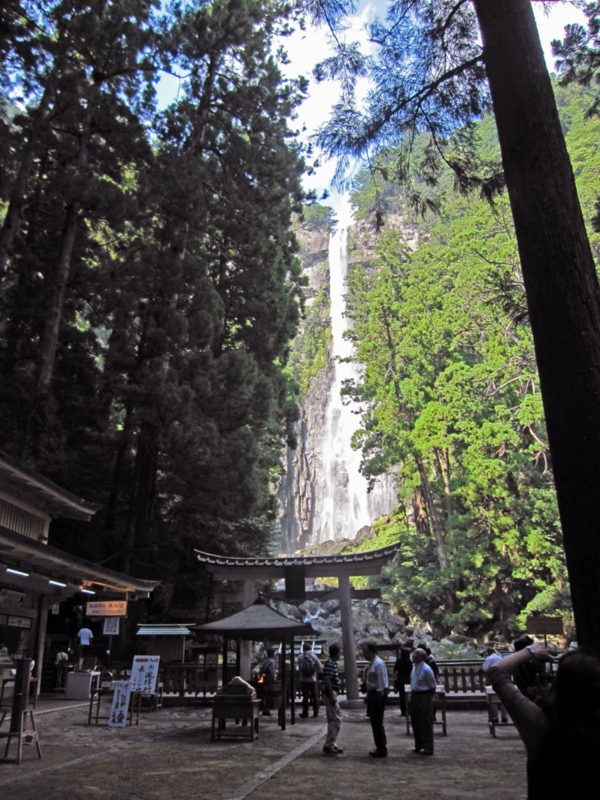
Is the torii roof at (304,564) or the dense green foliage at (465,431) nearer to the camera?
the torii roof at (304,564)

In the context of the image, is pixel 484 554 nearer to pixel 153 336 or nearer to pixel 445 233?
pixel 153 336

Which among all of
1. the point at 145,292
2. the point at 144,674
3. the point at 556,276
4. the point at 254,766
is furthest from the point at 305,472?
the point at 556,276

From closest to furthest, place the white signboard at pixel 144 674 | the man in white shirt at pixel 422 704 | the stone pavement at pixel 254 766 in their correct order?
the stone pavement at pixel 254 766, the man in white shirt at pixel 422 704, the white signboard at pixel 144 674

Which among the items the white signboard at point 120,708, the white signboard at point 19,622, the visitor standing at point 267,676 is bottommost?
the white signboard at point 120,708

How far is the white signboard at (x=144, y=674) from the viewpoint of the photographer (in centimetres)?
1007

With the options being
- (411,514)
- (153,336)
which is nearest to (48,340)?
(153,336)

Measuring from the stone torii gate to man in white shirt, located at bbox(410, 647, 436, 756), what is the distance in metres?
5.98

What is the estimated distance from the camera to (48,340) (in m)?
13.8

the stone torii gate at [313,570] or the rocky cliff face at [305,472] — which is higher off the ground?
the rocky cliff face at [305,472]

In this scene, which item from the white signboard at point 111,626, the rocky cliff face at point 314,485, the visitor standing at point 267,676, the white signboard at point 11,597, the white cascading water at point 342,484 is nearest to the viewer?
the white signboard at point 11,597

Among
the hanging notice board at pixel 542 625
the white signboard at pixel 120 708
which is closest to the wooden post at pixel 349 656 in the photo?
the hanging notice board at pixel 542 625

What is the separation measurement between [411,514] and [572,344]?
2699 centimetres

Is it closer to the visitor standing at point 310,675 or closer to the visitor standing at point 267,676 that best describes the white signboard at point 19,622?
the visitor standing at point 267,676

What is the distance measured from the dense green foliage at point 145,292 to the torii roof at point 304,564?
2.08 meters
